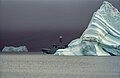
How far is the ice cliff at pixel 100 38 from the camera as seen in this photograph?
39062 mm

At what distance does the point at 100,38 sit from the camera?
1561 inches

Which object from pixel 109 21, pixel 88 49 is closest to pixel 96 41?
pixel 88 49

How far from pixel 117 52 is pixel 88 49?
3.56 metres

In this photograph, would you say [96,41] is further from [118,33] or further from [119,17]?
[119,17]

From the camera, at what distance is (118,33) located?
135 feet

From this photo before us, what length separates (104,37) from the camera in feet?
132

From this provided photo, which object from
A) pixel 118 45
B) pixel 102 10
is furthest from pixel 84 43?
pixel 102 10

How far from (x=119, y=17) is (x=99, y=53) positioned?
18.9 ft

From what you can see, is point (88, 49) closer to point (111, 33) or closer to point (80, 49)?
point (80, 49)

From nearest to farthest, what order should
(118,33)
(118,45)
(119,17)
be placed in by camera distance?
(118,45)
(118,33)
(119,17)

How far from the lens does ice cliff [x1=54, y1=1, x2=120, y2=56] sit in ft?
128

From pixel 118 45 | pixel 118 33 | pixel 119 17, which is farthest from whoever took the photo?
pixel 119 17

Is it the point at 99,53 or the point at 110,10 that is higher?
the point at 110,10

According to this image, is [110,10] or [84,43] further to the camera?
[110,10]
